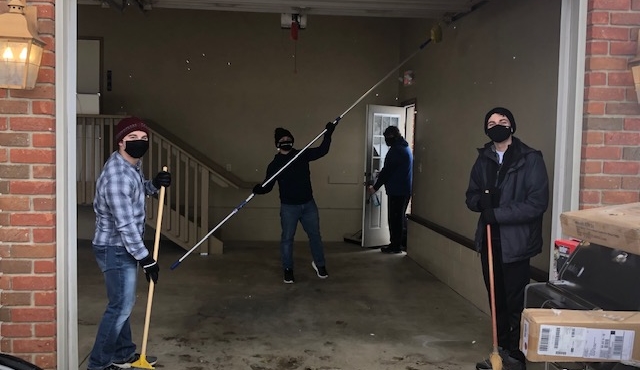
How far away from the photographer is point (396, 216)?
744 cm

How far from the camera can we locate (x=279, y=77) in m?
8.16

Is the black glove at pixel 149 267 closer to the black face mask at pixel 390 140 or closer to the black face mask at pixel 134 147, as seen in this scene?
the black face mask at pixel 134 147

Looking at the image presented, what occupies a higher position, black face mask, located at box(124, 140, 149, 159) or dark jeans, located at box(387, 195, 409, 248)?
black face mask, located at box(124, 140, 149, 159)

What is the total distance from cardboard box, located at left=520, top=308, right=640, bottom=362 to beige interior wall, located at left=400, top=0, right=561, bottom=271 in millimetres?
2206

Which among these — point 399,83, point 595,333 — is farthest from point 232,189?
point 595,333

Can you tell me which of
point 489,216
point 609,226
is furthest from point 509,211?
point 609,226

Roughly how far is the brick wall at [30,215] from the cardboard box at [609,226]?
7.48 ft

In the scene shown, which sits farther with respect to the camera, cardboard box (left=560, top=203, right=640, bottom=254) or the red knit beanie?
the red knit beanie

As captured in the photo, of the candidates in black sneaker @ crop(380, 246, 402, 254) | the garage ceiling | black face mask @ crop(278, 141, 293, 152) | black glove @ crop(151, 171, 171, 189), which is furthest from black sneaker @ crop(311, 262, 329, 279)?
black glove @ crop(151, 171, 171, 189)

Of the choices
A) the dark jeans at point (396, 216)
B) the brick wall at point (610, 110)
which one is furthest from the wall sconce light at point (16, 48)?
the dark jeans at point (396, 216)

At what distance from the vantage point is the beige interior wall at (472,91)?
397 cm

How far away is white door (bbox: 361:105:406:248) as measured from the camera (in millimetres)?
7672

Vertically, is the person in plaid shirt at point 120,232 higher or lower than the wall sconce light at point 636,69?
lower

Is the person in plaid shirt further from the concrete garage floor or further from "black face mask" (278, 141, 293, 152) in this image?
"black face mask" (278, 141, 293, 152)
